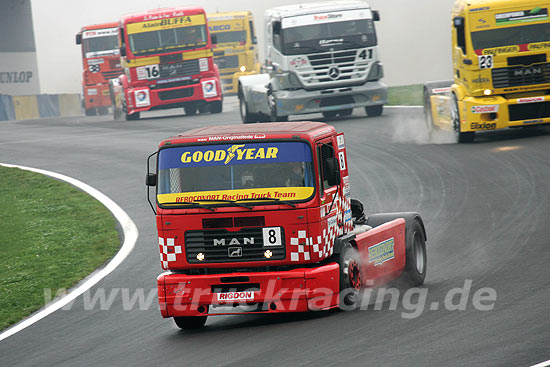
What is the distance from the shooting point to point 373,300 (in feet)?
35.2

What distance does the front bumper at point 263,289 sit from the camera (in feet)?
31.8

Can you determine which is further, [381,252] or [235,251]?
[381,252]

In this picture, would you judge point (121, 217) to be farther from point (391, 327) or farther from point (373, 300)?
point (391, 327)

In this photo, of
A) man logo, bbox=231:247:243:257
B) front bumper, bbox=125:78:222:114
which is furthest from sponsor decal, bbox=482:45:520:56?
front bumper, bbox=125:78:222:114

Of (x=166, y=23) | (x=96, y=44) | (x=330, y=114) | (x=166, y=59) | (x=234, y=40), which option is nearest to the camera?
(x=330, y=114)

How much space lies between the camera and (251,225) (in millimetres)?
9742

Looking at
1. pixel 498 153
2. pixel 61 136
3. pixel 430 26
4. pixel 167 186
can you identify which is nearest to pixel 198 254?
A: pixel 167 186

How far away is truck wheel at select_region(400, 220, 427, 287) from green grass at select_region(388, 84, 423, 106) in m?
21.2

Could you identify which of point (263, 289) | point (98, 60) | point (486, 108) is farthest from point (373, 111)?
point (263, 289)

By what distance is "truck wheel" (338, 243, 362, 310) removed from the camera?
10000mm

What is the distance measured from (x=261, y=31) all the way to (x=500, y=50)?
53.2 metres

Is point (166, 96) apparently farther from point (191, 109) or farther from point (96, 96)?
point (96, 96)

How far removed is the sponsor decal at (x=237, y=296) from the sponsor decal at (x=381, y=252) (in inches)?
63.9

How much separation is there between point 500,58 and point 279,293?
41.1 ft
